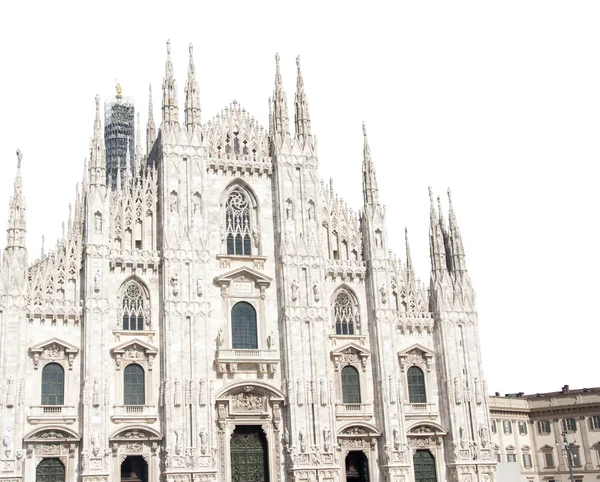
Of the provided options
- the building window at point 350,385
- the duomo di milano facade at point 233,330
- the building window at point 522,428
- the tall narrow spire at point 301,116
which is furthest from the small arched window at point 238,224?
the building window at point 522,428

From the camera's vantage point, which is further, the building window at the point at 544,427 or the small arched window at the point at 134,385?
the building window at the point at 544,427

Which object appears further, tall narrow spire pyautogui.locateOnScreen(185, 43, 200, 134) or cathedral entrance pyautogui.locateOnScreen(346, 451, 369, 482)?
tall narrow spire pyautogui.locateOnScreen(185, 43, 200, 134)

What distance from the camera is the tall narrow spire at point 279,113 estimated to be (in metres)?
51.3

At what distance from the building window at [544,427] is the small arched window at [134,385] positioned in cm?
4331

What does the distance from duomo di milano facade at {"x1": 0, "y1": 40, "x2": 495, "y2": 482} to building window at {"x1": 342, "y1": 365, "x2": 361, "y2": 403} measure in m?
0.08

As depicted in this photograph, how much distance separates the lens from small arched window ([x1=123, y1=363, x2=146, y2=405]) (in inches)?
1740

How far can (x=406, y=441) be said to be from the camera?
158 ft

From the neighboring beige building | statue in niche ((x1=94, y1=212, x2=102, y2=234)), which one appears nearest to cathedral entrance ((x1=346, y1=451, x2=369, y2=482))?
statue in niche ((x1=94, y1=212, x2=102, y2=234))

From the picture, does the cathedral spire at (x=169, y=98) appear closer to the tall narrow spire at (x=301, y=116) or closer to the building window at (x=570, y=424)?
the tall narrow spire at (x=301, y=116)

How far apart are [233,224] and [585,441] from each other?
134 ft

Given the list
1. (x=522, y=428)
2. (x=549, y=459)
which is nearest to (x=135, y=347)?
(x=522, y=428)

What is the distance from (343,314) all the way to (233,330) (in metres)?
6.64

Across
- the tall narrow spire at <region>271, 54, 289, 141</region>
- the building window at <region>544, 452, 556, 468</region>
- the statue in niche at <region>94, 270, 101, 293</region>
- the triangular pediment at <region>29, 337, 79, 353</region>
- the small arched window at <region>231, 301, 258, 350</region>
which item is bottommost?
the building window at <region>544, 452, 556, 468</region>

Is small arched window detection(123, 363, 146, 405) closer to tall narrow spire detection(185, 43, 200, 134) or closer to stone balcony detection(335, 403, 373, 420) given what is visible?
stone balcony detection(335, 403, 373, 420)
